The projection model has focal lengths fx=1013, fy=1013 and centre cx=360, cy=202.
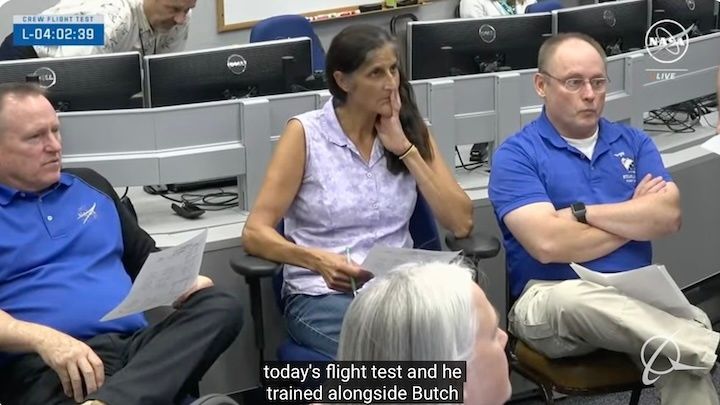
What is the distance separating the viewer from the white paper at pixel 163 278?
2090 mm

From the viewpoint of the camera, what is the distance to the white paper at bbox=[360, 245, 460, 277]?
7.29ft

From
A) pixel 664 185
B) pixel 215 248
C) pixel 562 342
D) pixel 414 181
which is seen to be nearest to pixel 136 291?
pixel 215 248

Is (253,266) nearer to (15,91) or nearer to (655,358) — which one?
(15,91)

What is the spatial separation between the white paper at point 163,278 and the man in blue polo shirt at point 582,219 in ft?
2.71

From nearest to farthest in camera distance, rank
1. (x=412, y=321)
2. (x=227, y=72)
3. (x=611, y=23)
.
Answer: (x=412, y=321), (x=227, y=72), (x=611, y=23)

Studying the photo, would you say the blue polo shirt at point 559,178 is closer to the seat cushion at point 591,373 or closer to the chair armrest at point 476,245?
the chair armrest at point 476,245

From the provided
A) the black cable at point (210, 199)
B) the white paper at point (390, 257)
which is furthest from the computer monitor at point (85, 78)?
the white paper at point (390, 257)

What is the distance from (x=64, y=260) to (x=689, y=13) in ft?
8.57

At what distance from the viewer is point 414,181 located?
2650 millimetres

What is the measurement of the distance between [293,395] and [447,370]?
18.6 inches

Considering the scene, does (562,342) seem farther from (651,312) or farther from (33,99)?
(33,99)

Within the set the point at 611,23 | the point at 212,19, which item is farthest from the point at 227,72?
the point at 212,19

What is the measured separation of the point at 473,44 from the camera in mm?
3201

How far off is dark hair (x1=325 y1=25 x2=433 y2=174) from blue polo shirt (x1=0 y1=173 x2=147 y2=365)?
664 millimetres
